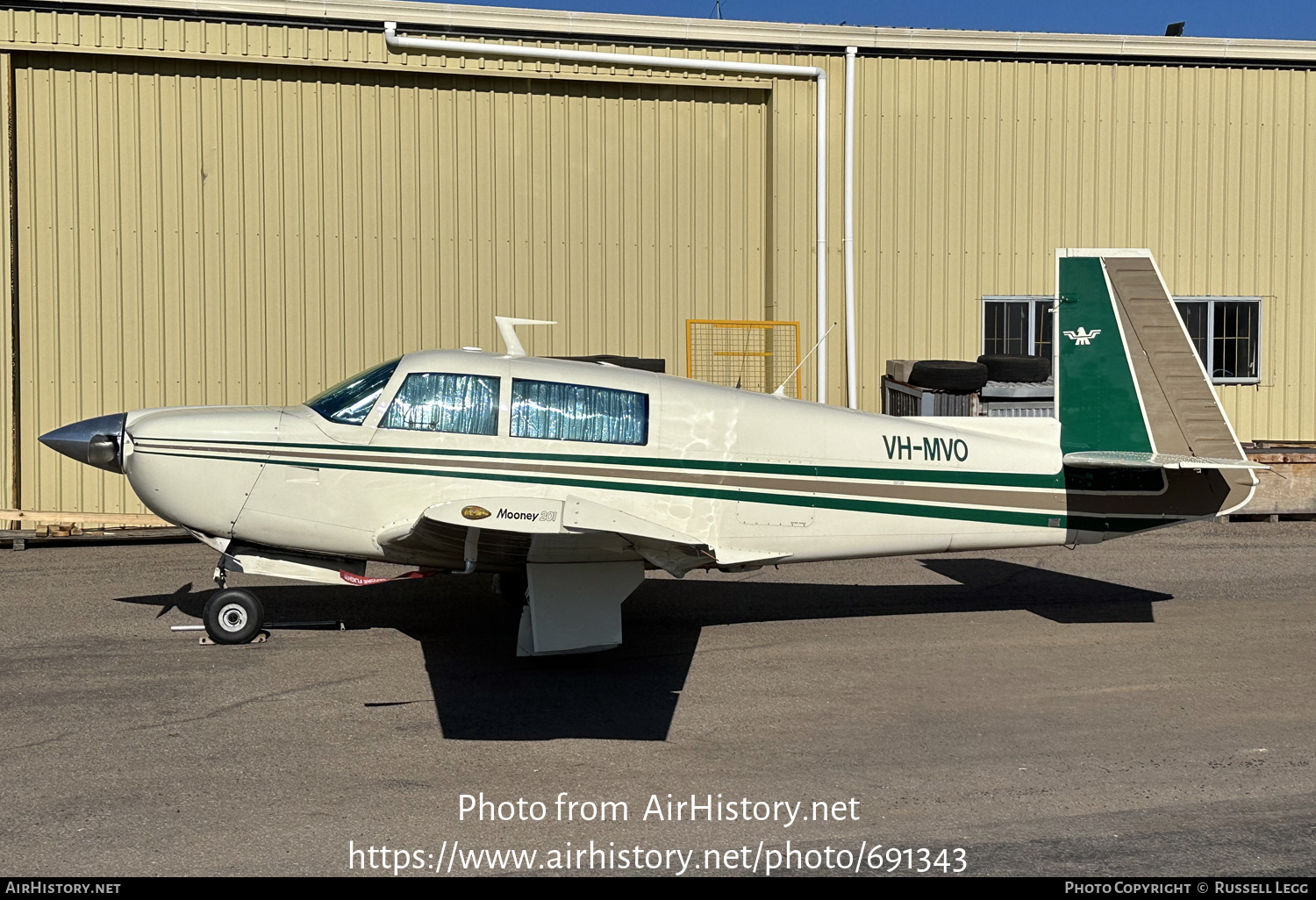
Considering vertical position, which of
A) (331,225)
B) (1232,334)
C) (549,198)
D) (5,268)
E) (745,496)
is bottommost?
(745,496)

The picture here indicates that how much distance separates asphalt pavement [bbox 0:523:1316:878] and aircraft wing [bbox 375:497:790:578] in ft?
2.64

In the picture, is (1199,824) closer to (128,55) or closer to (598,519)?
(598,519)

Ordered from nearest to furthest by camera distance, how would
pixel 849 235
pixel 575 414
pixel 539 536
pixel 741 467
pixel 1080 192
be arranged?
1. pixel 539 536
2. pixel 575 414
3. pixel 741 467
4. pixel 849 235
5. pixel 1080 192

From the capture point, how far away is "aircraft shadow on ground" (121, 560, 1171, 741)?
23.2 feet

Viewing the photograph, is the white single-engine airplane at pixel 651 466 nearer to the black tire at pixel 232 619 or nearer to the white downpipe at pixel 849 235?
the black tire at pixel 232 619

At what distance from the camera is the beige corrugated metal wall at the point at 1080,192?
14.9 metres

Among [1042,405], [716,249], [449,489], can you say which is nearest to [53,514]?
[449,489]

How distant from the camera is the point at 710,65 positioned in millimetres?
14336

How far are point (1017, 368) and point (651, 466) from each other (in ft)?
25.3

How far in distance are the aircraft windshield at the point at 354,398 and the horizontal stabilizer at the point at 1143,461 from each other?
5050mm

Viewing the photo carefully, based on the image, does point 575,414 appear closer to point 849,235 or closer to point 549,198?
point 549,198

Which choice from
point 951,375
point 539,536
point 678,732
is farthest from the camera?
point 951,375

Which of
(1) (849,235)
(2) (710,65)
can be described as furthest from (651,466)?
(2) (710,65)

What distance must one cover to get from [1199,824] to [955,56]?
11839mm
